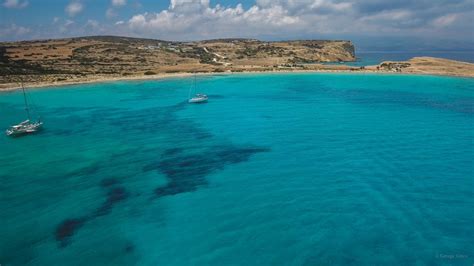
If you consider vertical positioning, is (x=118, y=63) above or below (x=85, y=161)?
above

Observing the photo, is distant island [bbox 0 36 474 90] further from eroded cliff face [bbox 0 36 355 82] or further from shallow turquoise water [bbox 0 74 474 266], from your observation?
shallow turquoise water [bbox 0 74 474 266]

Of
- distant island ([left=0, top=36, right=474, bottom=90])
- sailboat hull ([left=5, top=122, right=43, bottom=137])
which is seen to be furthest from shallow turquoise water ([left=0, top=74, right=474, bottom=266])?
distant island ([left=0, top=36, right=474, bottom=90])

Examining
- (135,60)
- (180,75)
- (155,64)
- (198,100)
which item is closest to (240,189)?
(198,100)

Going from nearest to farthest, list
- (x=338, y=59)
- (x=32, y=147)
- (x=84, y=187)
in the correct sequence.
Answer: (x=84, y=187), (x=32, y=147), (x=338, y=59)

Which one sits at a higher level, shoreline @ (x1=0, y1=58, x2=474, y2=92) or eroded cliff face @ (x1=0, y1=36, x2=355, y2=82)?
eroded cliff face @ (x1=0, y1=36, x2=355, y2=82)

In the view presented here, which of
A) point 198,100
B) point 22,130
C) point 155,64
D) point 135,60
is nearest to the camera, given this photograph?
point 22,130

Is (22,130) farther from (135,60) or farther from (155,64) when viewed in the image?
(135,60)

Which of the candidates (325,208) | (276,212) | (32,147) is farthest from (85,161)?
(325,208)

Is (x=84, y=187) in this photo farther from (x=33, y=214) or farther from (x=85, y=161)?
(x=85, y=161)

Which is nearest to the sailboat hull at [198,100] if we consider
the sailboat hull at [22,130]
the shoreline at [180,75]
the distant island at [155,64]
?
the sailboat hull at [22,130]
